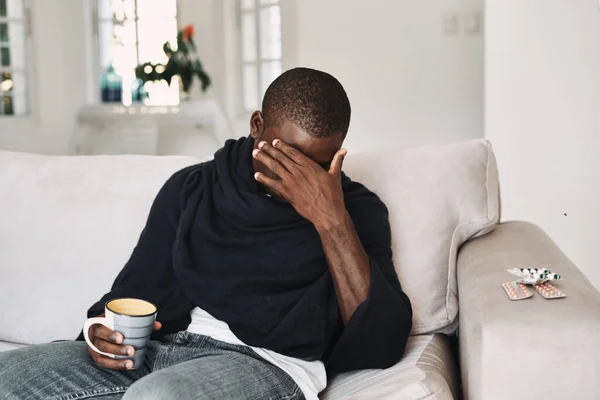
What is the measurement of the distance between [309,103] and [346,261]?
10.5 inches

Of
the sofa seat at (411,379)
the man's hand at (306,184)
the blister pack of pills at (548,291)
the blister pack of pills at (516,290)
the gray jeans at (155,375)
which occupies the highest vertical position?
the man's hand at (306,184)

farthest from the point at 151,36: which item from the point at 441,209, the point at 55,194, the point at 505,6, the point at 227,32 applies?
the point at 441,209

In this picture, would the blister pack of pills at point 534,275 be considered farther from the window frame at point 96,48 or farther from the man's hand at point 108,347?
the window frame at point 96,48

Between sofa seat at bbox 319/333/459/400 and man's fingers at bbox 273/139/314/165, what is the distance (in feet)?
1.21

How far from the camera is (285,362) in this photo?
4.21 ft

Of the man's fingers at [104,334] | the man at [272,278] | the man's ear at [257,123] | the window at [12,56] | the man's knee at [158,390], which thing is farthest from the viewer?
the window at [12,56]

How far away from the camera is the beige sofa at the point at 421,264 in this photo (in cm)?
107

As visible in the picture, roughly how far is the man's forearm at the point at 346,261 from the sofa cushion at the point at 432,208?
268 millimetres

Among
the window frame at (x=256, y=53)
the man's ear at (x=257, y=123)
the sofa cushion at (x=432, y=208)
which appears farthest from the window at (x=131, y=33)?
the man's ear at (x=257, y=123)

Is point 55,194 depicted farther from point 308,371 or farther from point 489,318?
point 489,318

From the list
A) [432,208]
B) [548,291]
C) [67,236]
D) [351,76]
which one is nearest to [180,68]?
[351,76]

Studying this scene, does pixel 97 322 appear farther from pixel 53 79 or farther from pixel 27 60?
pixel 53 79

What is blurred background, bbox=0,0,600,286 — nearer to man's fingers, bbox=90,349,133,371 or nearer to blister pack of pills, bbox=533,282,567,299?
blister pack of pills, bbox=533,282,567,299

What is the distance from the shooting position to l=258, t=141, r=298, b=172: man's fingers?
126 cm
